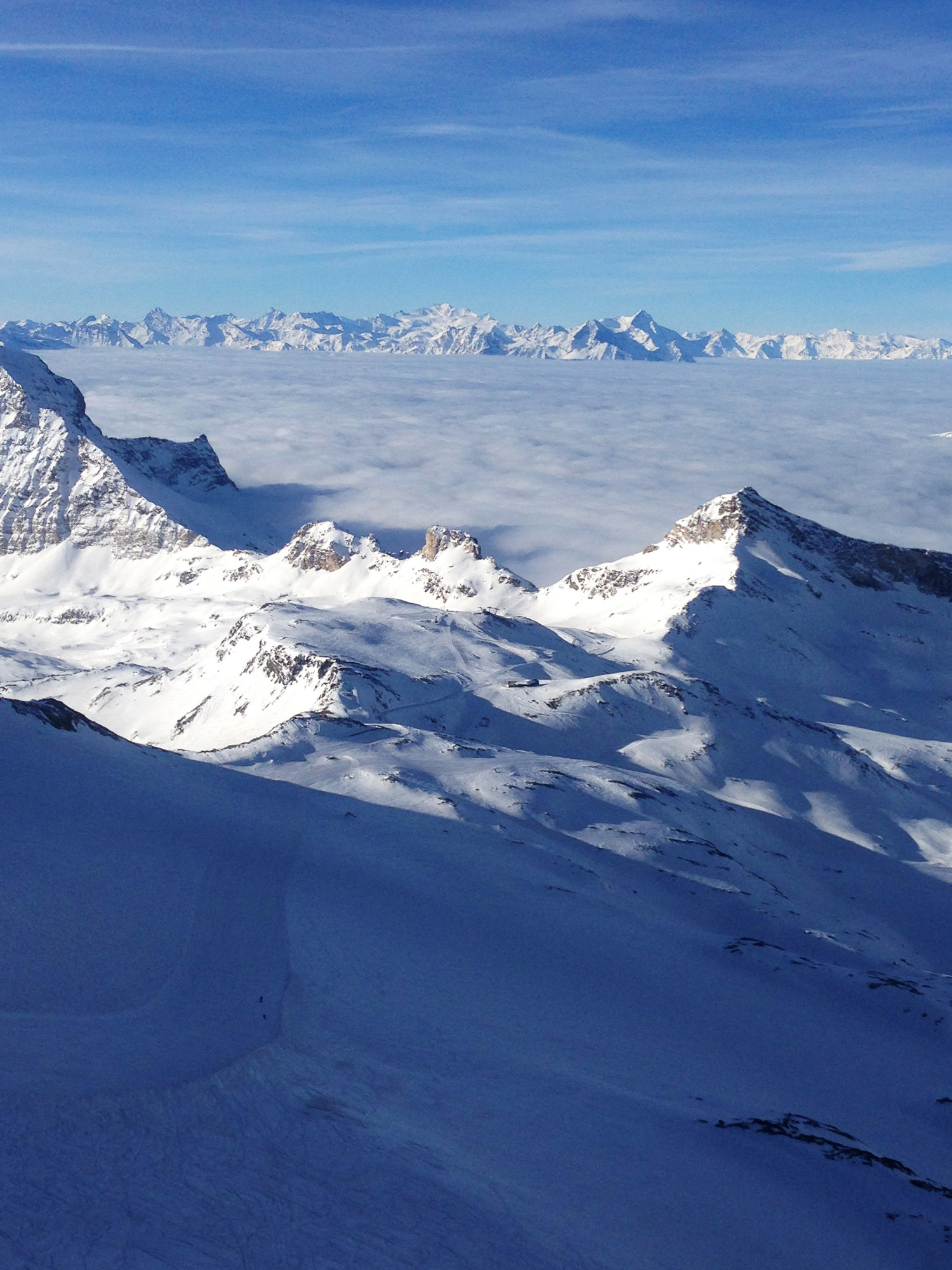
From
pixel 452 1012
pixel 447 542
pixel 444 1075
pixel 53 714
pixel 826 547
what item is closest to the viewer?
pixel 444 1075

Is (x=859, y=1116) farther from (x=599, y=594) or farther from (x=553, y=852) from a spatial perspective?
(x=599, y=594)

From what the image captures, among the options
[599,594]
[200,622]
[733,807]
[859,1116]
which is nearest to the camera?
[859,1116]

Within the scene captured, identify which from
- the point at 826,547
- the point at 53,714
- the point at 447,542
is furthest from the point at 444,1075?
the point at 826,547

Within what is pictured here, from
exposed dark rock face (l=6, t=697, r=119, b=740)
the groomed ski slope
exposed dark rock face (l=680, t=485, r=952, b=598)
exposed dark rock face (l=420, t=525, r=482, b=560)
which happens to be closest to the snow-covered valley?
the groomed ski slope

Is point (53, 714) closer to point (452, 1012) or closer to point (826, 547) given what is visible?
point (452, 1012)

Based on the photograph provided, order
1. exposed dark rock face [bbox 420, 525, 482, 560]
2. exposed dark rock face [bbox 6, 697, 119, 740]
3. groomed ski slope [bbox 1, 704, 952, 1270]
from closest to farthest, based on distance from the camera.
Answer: groomed ski slope [bbox 1, 704, 952, 1270] < exposed dark rock face [bbox 6, 697, 119, 740] < exposed dark rock face [bbox 420, 525, 482, 560]

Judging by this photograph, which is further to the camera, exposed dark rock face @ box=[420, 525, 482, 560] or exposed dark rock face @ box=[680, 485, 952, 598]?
exposed dark rock face @ box=[420, 525, 482, 560]

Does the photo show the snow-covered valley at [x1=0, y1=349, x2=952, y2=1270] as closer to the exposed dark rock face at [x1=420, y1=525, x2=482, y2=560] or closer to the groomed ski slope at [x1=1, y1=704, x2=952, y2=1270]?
the groomed ski slope at [x1=1, y1=704, x2=952, y2=1270]

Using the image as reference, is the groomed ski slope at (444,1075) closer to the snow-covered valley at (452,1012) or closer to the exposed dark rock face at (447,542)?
the snow-covered valley at (452,1012)

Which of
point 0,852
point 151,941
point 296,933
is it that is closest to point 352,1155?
point 151,941

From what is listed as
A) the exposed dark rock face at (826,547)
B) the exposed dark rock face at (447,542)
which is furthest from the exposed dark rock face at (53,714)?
the exposed dark rock face at (826,547)

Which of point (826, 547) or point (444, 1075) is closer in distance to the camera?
point (444, 1075)
